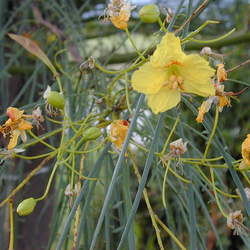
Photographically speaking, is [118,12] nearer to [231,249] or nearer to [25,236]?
[25,236]

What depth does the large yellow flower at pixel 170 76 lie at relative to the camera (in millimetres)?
381

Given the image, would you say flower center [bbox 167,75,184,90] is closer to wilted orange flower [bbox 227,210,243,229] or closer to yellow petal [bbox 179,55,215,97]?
yellow petal [bbox 179,55,215,97]

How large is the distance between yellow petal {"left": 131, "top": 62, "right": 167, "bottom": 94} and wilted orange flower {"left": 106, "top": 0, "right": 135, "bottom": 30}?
0.08 meters

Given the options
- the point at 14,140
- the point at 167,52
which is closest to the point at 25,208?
the point at 14,140

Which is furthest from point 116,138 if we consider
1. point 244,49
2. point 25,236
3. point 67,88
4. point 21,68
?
point 244,49

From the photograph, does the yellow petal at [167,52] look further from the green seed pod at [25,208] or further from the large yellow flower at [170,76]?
the green seed pod at [25,208]

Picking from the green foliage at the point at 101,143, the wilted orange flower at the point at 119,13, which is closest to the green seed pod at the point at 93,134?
the green foliage at the point at 101,143

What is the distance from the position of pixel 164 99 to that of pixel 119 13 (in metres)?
0.12

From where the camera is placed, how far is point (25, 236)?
1093mm

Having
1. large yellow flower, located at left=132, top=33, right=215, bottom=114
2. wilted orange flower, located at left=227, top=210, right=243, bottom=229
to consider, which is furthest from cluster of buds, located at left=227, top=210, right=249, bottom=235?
large yellow flower, located at left=132, top=33, right=215, bottom=114

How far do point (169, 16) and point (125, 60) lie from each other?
56 cm

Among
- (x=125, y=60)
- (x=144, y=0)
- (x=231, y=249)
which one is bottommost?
(x=231, y=249)

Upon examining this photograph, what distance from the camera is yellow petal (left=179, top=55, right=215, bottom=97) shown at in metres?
0.39

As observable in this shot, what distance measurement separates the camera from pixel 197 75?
0.39m
